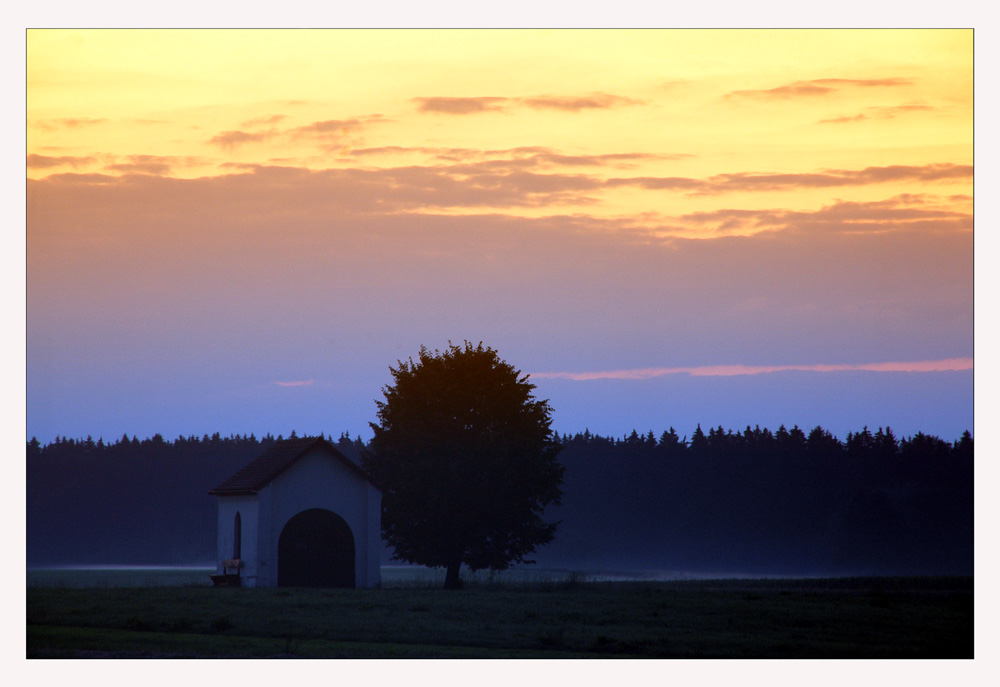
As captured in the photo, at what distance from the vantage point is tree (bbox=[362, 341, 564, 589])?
47.3 metres

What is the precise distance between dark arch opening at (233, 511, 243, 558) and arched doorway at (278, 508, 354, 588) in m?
1.97

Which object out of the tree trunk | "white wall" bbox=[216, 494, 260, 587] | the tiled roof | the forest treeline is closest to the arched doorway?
"white wall" bbox=[216, 494, 260, 587]

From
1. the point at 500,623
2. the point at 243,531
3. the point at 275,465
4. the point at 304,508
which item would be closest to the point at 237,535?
the point at 243,531

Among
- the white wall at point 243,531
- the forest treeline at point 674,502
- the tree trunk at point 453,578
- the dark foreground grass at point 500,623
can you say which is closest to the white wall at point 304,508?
the white wall at point 243,531

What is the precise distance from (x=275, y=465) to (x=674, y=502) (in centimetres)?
7574

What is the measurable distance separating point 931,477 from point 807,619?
188 ft

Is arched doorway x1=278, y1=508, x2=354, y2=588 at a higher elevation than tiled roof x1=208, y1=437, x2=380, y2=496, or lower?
lower

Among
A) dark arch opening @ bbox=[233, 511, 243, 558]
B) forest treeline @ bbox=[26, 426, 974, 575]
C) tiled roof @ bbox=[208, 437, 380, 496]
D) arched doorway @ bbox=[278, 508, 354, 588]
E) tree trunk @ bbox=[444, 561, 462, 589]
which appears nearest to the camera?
tiled roof @ bbox=[208, 437, 380, 496]

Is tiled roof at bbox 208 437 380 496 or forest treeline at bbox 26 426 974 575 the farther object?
forest treeline at bbox 26 426 974 575

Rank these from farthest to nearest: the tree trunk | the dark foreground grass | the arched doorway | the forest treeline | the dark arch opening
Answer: the forest treeline
the tree trunk
the dark arch opening
the arched doorway
the dark foreground grass

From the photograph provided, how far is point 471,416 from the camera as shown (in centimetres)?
4791

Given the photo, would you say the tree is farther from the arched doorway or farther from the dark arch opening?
the dark arch opening

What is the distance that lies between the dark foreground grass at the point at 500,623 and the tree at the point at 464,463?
7.67 meters

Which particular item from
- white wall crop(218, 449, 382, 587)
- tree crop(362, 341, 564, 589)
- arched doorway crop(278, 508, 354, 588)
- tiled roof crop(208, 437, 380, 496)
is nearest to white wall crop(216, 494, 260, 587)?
white wall crop(218, 449, 382, 587)
